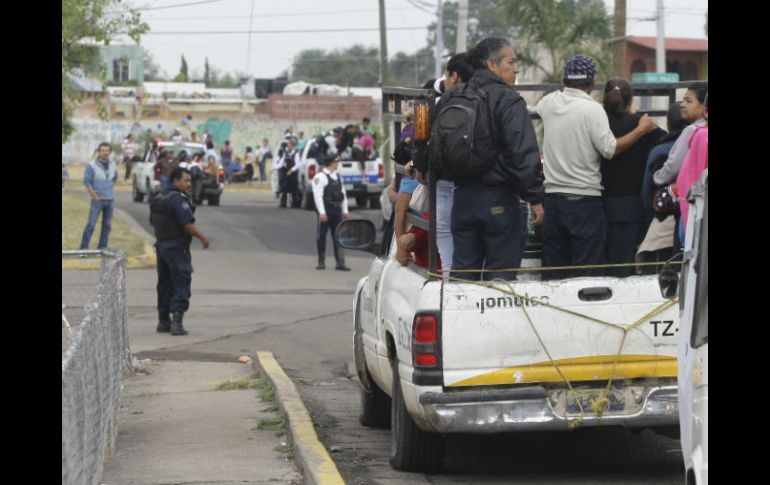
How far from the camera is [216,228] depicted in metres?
32.2

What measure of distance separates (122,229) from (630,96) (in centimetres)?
2167

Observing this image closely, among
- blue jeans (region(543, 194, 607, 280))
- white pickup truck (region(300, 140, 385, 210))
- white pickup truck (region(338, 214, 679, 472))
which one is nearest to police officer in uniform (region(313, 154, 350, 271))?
white pickup truck (region(300, 140, 385, 210))

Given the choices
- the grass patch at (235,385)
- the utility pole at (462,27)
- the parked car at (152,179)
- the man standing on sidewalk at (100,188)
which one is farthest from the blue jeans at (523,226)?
the parked car at (152,179)

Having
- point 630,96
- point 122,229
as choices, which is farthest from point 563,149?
point 122,229

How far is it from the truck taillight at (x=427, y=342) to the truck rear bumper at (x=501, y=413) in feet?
0.53

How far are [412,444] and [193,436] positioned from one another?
2.05 metres

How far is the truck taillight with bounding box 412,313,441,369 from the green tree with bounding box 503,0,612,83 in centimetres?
2570

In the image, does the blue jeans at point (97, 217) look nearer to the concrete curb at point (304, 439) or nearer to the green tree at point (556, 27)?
the green tree at point (556, 27)

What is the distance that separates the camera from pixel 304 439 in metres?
8.66

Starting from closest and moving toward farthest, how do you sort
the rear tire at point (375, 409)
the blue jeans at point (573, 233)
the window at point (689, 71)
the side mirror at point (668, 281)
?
the side mirror at point (668, 281)
the blue jeans at point (573, 233)
the rear tire at point (375, 409)
the window at point (689, 71)

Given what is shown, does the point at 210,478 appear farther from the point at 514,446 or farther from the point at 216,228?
the point at 216,228

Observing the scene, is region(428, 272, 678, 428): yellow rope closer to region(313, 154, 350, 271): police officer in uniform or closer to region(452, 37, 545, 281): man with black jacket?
region(452, 37, 545, 281): man with black jacket

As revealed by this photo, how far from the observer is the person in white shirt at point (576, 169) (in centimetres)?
850

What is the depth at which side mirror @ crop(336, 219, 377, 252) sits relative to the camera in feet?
30.8
